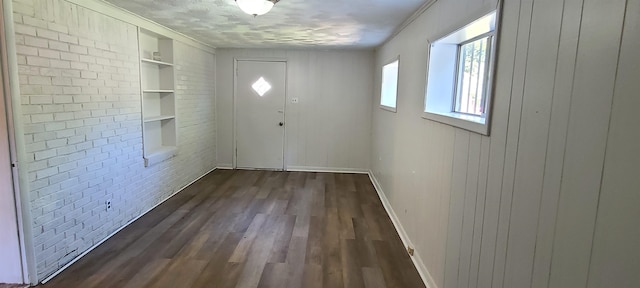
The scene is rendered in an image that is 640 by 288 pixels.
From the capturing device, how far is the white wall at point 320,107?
614 centimetres

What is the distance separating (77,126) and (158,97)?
1839 millimetres

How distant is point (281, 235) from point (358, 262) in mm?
894

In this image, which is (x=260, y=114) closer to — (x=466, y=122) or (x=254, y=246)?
(x=254, y=246)

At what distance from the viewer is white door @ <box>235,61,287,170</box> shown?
6234 millimetres

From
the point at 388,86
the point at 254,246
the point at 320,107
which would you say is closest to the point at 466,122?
the point at 254,246

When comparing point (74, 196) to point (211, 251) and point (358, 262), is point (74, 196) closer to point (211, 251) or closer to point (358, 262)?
point (211, 251)

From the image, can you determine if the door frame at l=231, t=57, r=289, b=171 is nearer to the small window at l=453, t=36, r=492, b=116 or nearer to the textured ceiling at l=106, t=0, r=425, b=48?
the textured ceiling at l=106, t=0, r=425, b=48

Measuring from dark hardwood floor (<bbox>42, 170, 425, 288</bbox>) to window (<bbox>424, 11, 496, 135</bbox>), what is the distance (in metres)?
1.33

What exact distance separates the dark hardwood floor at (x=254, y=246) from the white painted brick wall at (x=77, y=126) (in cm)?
26

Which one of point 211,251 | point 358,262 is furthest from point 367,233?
point 211,251

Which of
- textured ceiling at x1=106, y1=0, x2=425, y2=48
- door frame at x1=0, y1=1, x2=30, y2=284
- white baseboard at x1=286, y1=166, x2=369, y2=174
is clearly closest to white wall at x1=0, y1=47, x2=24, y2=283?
door frame at x1=0, y1=1, x2=30, y2=284

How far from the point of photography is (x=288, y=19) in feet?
11.5

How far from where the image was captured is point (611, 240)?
970 mm

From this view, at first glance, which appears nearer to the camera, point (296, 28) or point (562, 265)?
point (562, 265)
